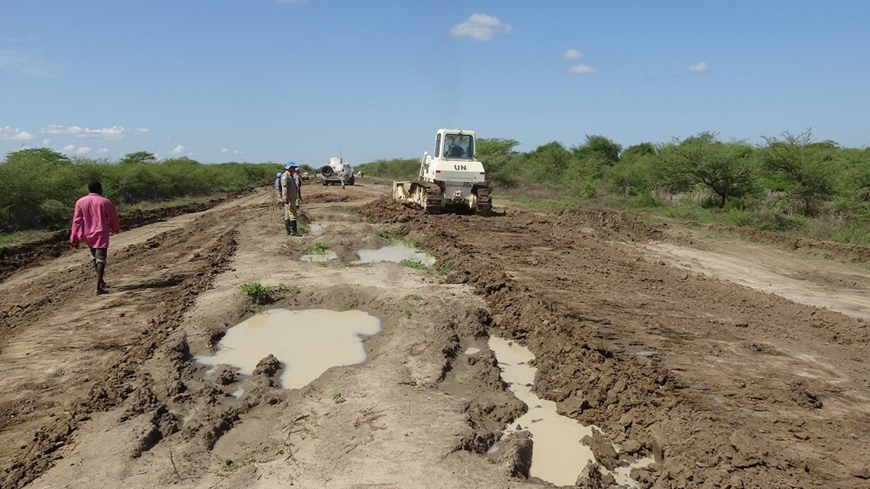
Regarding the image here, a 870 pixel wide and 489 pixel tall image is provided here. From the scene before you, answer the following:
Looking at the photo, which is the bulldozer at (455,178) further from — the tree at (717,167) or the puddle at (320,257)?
the tree at (717,167)

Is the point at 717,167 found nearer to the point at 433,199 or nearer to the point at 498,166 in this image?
the point at 433,199

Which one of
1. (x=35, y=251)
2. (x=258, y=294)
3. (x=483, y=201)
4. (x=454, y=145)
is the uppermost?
(x=454, y=145)

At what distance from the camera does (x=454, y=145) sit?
19672 mm

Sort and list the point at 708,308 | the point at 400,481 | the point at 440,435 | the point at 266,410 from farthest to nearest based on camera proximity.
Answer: the point at 708,308 → the point at 266,410 → the point at 440,435 → the point at 400,481

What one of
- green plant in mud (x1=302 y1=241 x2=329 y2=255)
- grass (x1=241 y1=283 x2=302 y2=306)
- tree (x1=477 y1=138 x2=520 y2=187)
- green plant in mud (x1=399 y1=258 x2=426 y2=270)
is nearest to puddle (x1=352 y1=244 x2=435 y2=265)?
green plant in mud (x1=399 y1=258 x2=426 y2=270)

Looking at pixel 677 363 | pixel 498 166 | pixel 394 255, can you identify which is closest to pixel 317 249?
pixel 394 255

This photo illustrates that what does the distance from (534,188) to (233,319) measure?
29173 mm

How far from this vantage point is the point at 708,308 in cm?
885

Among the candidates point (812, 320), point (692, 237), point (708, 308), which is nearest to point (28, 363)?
point (708, 308)

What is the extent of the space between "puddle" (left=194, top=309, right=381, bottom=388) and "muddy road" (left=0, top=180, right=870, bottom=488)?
21 centimetres

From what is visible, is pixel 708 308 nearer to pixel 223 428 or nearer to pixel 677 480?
pixel 677 480

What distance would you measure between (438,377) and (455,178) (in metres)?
13.6

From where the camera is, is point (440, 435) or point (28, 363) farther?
point (28, 363)

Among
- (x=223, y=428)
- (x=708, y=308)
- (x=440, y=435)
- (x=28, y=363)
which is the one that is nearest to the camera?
(x=440, y=435)
